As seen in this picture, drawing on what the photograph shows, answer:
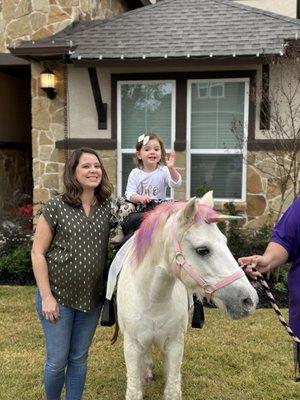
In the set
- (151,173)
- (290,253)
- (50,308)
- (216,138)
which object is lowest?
(50,308)

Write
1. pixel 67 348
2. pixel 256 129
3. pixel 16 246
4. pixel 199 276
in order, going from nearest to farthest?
1. pixel 199 276
2. pixel 67 348
3. pixel 256 129
4. pixel 16 246

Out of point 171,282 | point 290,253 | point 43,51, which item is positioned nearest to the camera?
point 290,253

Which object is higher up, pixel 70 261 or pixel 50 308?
pixel 70 261

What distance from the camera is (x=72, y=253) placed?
8.79 ft

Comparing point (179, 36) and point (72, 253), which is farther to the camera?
point (179, 36)

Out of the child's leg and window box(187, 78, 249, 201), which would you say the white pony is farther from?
window box(187, 78, 249, 201)

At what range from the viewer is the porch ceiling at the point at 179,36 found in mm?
6418

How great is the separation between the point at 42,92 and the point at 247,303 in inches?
244

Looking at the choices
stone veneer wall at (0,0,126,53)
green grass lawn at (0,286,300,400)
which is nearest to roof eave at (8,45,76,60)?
stone veneer wall at (0,0,126,53)

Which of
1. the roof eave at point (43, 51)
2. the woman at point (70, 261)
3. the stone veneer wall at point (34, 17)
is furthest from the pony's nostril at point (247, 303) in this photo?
the stone veneer wall at point (34, 17)

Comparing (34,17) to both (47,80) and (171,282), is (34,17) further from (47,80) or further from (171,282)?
(171,282)

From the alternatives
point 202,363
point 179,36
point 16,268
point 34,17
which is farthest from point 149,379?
point 34,17

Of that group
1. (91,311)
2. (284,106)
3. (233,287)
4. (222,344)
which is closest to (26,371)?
(91,311)

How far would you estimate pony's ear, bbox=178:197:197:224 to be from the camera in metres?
2.17
